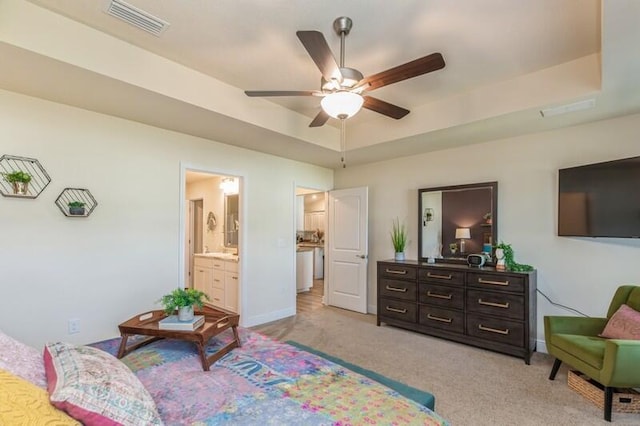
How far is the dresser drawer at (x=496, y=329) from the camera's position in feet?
10.7

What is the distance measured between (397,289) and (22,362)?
12.2ft

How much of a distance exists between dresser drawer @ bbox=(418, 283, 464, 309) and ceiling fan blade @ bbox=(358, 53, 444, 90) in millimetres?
2576

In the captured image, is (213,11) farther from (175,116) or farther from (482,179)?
(482,179)

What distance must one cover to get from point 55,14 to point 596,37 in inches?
147

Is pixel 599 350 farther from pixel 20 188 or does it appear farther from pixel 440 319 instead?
pixel 20 188

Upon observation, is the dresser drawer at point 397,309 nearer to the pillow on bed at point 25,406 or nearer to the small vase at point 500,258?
the small vase at point 500,258

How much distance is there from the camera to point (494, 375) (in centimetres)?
294

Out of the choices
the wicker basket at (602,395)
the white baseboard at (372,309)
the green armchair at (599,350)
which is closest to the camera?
the green armchair at (599,350)

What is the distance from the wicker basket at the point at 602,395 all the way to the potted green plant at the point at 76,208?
14.8 ft

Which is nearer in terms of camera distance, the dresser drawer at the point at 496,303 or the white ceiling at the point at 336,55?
the white ceiling at the point at 336,55

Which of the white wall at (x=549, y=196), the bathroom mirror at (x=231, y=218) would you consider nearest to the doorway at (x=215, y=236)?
the bathroom mirror at (x=231, y=218)

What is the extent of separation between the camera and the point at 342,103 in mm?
2186

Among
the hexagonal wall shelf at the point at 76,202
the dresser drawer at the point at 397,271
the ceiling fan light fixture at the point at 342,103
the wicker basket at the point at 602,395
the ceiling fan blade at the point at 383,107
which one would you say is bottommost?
the wicker basket at the point at 602,395

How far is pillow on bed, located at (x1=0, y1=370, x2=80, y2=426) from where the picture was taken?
31.7 inches
